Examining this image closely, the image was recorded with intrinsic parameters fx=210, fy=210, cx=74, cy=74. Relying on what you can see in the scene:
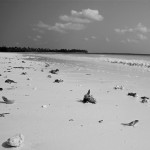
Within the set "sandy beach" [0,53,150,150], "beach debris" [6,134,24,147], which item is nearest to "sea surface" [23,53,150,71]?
"sandy beach" [0,53,150,150]

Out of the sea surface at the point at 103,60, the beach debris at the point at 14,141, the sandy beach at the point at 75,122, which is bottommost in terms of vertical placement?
the sandy beach at the point at 75,122

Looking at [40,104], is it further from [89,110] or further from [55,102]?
[89,110]

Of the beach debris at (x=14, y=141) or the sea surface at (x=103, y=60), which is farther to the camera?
the sea surface at (x=103, y=60)

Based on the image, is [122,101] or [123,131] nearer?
[123,131]

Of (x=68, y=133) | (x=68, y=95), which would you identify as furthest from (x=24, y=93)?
(x=68, y=133)

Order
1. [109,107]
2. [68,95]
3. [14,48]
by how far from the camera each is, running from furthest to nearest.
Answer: [14,48] → [68,95] → [109,107]

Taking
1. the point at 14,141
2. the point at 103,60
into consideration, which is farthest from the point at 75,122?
the point at 103,60

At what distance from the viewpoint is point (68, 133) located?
10.8 feet

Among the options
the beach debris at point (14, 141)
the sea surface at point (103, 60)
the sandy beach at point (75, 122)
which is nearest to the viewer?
the beach debris at point (14, 141)

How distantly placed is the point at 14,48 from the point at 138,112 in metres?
122

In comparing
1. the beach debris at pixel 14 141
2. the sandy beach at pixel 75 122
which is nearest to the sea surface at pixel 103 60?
the sandy beach at pixel 75 122

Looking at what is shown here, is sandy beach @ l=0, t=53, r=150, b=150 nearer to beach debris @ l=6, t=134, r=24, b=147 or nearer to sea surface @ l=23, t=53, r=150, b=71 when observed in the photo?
beach debris @ l=6, t=134, r=24, b=147

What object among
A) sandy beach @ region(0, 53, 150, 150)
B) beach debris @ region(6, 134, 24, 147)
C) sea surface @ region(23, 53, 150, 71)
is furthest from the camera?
sea surface @ region(23, 53, 150, 71)

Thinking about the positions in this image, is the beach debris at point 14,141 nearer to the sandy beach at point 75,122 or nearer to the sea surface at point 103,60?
the sandy beach at point 75,122
